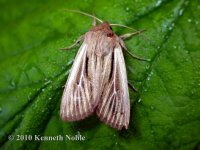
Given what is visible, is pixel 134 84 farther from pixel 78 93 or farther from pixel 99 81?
pixel 78 93

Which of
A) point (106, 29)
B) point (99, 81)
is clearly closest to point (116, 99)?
point (99, 81)

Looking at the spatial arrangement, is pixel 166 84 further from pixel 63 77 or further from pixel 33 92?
pixel 33 92

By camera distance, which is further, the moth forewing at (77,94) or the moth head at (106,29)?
the moth head at (106,29)

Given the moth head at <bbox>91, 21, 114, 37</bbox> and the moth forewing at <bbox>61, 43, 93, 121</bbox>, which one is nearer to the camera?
the moth forewing at <bbox>61, 43, 93, 121</bbox>

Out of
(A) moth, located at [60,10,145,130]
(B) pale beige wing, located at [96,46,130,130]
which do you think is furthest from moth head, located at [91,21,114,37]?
(B) pale beige wing, located at [96,46,130,130]

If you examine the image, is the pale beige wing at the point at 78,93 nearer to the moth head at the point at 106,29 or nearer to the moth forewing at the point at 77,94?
the moth forewing at the point at 77,94

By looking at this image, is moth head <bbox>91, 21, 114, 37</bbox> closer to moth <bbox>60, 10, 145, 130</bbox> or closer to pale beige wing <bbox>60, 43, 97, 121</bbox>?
moth <bbox>60, 10, 145, 130</bbox>

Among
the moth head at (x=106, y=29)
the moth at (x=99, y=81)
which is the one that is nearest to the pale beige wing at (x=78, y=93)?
the moth at (x=99, y=81)
